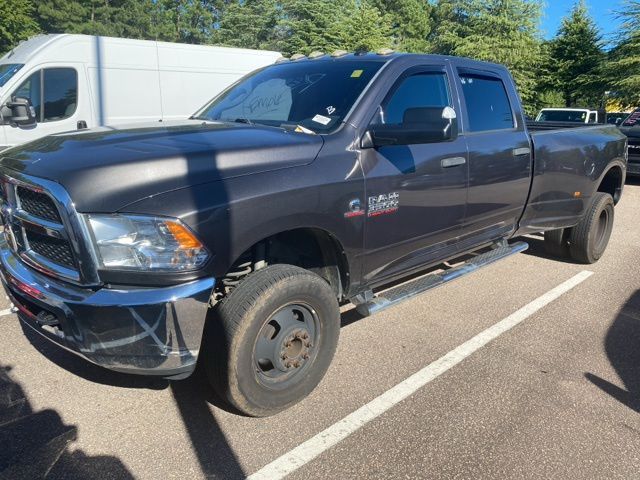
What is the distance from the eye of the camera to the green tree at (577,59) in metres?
26.8

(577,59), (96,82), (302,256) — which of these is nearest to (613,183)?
(302,256)

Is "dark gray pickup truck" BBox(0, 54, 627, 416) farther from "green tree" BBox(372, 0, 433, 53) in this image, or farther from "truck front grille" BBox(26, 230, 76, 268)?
"green tree" BBox(372, 0, 433, 53)

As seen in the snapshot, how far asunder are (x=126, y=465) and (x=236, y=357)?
710mm

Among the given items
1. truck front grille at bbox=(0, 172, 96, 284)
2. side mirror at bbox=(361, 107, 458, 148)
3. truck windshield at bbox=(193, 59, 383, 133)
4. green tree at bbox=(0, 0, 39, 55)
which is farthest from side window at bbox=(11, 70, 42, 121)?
green tree at bbox=(0, 0, 39, 55)

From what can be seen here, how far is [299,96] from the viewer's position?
3492 mm

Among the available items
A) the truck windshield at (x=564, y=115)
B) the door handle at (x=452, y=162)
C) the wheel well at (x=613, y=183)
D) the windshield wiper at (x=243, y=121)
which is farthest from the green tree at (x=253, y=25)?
the door handle at (x=452, y=162)

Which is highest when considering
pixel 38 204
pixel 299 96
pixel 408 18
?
pixel 408 18

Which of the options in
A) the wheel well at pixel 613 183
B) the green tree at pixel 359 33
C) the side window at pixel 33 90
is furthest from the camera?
the green tree at pixel 359 33

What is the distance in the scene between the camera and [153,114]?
32.3 ft

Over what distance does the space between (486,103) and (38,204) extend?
134 inches

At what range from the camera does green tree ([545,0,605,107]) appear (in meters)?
26.8

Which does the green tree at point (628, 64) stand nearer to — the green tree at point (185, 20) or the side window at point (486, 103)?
the side window at point (486, 103)

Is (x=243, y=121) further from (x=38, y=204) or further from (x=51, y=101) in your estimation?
(x=51, y=101)

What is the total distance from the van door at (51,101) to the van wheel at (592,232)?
7.05 m
